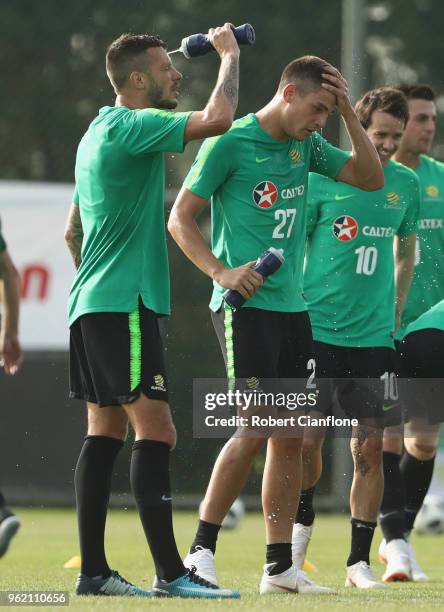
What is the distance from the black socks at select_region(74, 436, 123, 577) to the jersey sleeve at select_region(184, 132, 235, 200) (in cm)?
103

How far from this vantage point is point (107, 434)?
5.40 meters

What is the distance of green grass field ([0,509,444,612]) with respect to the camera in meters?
5.02

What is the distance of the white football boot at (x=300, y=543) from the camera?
650 centimetres

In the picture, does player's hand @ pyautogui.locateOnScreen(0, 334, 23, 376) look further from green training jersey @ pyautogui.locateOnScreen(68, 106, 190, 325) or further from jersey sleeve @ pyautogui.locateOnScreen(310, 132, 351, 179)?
jersey sleeve @ pyautogui.locateOnScreen(310, 132, 351, 179)

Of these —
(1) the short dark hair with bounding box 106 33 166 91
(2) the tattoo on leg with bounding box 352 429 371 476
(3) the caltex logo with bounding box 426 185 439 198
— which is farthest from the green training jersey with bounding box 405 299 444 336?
(1) the short dark hair with bounding box 106 33 166 91

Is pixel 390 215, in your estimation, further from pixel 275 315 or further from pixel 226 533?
pixel 226 533

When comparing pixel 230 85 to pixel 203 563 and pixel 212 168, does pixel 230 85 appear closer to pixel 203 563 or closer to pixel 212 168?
pixel 212 168

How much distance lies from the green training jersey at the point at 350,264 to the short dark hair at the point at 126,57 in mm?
1374

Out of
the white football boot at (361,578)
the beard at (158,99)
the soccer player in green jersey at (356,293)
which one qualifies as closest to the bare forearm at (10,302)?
the soccer player in green jersey at (356,293)

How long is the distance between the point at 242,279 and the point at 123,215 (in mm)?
499

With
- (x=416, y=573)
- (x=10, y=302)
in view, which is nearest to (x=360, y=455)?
(x=416, y=573)

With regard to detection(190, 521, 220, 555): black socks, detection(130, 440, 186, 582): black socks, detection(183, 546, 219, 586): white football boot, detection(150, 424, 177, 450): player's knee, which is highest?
detection(150, 424, 177, 450): player's knee

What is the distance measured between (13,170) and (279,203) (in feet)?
36.5

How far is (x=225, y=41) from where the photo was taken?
17.9 feet
